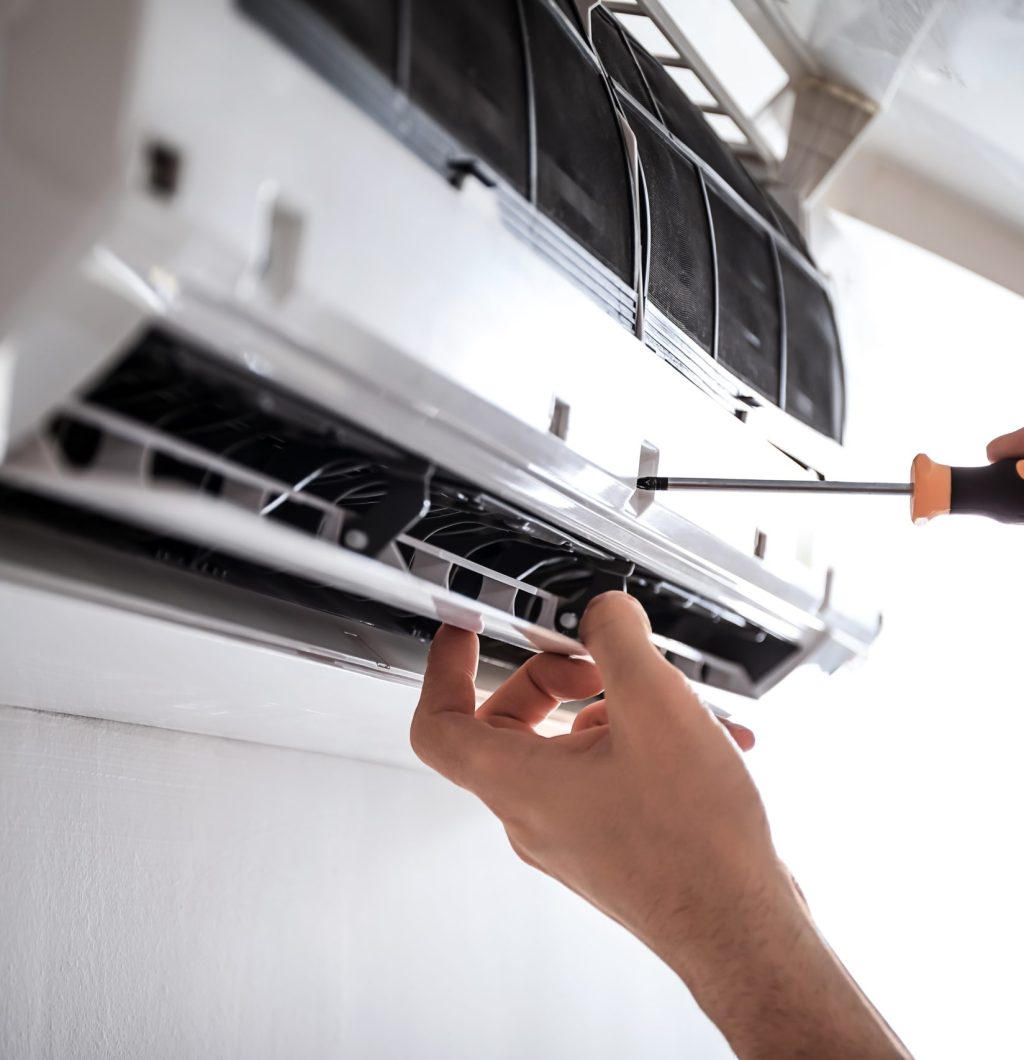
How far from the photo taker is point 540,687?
40.0 inches

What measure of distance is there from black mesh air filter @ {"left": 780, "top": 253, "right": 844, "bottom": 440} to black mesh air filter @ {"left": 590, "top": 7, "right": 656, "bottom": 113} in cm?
33

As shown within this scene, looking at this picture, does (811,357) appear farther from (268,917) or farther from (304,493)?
(268,917)

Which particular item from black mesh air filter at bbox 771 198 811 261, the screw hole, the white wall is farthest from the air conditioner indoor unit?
black mesh air filter at bbox 771 198 811 261

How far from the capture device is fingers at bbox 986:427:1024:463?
39.7 inches

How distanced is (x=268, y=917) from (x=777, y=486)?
0.94m

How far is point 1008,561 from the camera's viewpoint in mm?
2453

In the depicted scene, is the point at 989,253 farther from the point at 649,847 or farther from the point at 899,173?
the point at 649,847

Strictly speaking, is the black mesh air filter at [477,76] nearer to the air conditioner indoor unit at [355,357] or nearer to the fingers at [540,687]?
the air conditioner indoor unit at [355,357]

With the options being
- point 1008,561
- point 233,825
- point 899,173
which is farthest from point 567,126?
point 1008,561

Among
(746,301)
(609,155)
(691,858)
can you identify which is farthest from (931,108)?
(691,858)

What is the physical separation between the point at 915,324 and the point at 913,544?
0.52 meters

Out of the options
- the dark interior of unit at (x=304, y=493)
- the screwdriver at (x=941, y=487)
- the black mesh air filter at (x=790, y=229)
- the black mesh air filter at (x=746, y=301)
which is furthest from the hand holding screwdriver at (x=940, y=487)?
the black mesh air filter at (x=790, y=229)

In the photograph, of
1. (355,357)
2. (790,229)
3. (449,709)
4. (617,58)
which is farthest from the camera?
(790,229)

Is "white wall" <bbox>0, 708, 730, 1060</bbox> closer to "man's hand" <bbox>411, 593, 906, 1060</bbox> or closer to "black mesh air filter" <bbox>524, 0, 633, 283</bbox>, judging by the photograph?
→ "man's hand" <bbox>411, 593, 906, 1060</bbox>
